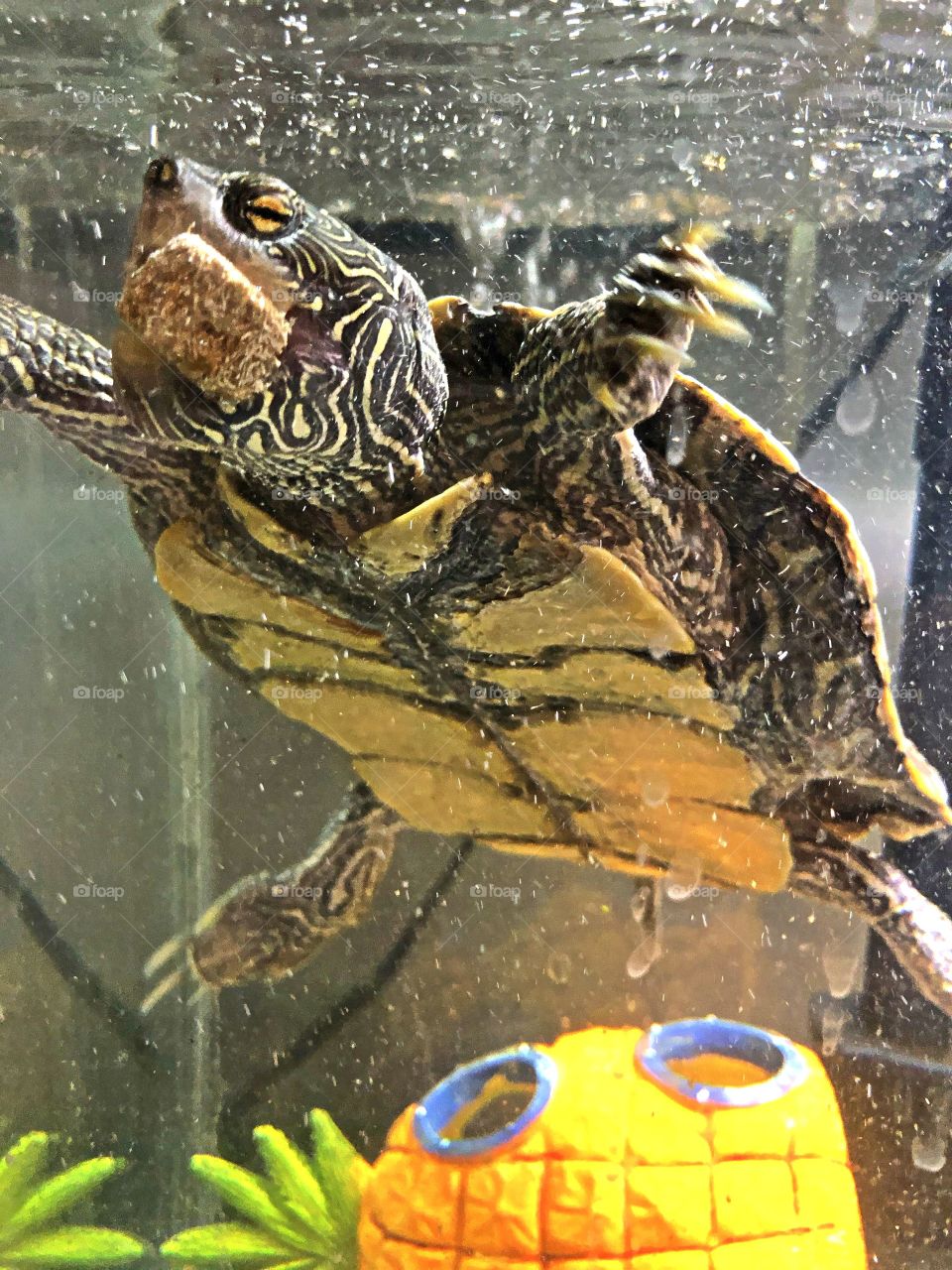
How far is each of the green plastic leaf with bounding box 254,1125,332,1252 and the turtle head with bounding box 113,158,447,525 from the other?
6.99 ft

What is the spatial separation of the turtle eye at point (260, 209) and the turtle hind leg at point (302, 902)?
1720 millimetres

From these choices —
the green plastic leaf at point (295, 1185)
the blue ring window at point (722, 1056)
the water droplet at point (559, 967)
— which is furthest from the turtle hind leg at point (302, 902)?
the water droplet at point (559, 967)

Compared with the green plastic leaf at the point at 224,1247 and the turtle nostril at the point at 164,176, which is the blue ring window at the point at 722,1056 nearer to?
the green plastic leaf at the point at 224,1247

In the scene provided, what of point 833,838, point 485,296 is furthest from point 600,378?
point 485,296

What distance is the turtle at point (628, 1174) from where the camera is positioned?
1.92m

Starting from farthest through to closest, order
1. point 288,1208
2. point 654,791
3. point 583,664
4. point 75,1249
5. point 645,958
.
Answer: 1. point 645,958
2. point 75,1249
3. point 288,1208
4. point 654,791
5. point 583,664

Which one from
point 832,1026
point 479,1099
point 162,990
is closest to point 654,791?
point 479,1099

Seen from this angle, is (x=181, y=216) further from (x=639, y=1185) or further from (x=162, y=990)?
(x=162, y=990)

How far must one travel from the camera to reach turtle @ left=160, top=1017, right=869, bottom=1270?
1.92 meters

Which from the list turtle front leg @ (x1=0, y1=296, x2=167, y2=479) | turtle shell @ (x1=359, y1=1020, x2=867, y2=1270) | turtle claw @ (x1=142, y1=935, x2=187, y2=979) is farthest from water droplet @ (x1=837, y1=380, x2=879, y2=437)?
turtle claw @ (x1=142, y1=935, x2=187, y2=979)

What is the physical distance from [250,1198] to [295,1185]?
168mm

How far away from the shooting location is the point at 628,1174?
6.40 ft

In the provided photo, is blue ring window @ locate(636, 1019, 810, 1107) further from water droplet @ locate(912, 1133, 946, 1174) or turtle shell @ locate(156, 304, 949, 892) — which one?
water droplet @ locate(912, 1133, 946, 1174)

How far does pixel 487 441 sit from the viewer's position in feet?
5.12
